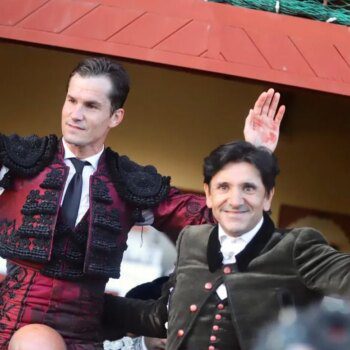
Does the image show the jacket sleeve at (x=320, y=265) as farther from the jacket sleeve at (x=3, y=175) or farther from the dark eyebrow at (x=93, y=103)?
the jacket sleeve at (x=3, y=175)

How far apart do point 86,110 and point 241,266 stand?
0.75m

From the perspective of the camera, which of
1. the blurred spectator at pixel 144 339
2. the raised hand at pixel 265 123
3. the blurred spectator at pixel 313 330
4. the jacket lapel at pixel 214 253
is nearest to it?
the blurred spectator at pixel 313 330

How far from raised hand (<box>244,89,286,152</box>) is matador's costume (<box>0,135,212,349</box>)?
1.19 ft

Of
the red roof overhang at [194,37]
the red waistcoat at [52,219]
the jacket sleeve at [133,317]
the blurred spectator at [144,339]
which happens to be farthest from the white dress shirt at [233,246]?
the red roof overhang at [194,37]

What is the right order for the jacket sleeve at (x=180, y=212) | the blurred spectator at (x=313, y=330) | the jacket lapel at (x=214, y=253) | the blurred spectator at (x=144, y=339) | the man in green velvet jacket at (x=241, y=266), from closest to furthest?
the blurred spectator at (x=313, y=330), the man in green velvet jacket at (x=241, y=266), the jacket lapel at (x=214, y=253), the jacket sleeve at (x=180, y=212), the blurred spectator at (x=144, y=339)

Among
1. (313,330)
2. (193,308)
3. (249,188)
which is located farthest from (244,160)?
(313,330)

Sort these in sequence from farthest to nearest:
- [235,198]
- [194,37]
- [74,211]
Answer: [194,37], [74,211], [235,198]

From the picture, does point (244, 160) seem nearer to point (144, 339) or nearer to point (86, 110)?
point (86, 110)

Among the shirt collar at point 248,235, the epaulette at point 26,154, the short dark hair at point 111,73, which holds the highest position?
the short dark hair at point 111,73

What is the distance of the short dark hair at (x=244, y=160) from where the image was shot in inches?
112

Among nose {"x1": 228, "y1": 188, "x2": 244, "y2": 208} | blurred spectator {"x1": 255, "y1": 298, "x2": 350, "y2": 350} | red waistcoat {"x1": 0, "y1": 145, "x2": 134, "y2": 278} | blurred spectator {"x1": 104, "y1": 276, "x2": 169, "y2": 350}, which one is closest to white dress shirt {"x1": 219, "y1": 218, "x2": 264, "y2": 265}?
nose {"x1": 228, "y1": 188, "x2": 244, "y2": 208}

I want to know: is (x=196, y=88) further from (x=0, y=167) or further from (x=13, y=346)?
Result: (x=13, y=346)

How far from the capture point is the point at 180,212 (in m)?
3.30

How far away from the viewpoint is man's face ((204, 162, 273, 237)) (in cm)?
280
